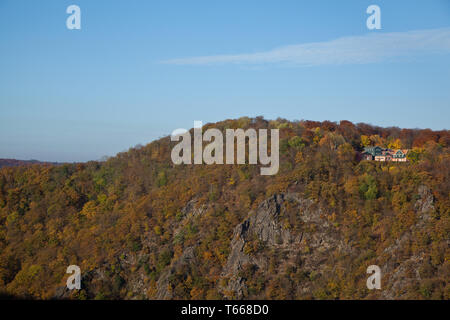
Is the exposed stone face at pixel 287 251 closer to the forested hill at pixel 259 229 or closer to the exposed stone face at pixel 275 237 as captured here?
the exposed stone face at pixel 275 237

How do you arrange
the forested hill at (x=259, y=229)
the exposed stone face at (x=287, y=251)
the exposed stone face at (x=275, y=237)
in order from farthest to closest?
the exposed stone face at (x=275, y=237) → the forested hill at (x=259, y=229) → the exposed stone face at (x=287, y=251)

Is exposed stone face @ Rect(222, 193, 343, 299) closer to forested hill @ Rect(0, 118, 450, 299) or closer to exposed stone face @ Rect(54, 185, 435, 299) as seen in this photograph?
exposed stone face @ Rect(54, 185, 435, 299)

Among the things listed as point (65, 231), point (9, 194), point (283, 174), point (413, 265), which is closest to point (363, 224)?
point (413, 265)

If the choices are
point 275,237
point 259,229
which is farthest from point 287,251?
point 259,229

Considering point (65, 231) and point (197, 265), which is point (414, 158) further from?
point (65, 231)

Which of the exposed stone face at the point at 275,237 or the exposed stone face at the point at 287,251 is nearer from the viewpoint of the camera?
the exposed stone face at the point at 287,251

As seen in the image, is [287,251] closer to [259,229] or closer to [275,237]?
[275,237]

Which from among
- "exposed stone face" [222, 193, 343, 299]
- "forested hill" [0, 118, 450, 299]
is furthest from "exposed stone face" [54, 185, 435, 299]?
"forested hill" [0, 118, 450, 299]

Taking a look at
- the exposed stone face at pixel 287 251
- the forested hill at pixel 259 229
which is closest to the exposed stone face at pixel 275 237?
the exposed stone face at pixel 287 251

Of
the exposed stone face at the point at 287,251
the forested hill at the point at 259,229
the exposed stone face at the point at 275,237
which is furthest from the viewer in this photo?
the exposed stone face at the point at 275,237
